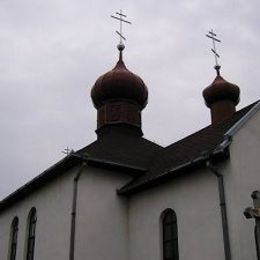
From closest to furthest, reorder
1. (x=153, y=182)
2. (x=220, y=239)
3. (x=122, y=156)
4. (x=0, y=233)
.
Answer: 1. (x=220, y=239)
2. (x=153, y=182)
3. (x=122, y=156)
4. (x=0, y=233)

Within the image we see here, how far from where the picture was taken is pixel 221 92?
759 inches

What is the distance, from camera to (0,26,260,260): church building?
37.1 feet

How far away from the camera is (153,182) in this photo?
44.0 ft

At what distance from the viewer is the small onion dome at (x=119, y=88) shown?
62.8 ft

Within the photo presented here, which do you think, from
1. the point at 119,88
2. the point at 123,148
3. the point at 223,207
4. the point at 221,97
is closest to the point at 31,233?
the point at 123,148

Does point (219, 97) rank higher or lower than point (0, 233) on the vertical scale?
higher

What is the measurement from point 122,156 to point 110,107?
399cm

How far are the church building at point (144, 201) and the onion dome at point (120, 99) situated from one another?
0.60 m

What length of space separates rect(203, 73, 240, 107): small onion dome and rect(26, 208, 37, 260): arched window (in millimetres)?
7780

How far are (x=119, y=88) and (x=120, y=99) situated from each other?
40cm

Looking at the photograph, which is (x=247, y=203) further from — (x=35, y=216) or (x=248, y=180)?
(x=35, y=216)

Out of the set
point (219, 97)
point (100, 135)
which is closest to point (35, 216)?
point (100, 135)

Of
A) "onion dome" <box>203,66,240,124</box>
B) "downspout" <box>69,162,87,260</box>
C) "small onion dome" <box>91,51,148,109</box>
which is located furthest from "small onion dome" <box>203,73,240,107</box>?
"downspout" <box>69,162,87,260</box>

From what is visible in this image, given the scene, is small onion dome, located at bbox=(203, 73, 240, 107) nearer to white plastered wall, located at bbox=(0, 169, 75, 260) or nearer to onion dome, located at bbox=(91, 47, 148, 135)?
onion dome, located at bbox=(91, 47, 148, 135)
